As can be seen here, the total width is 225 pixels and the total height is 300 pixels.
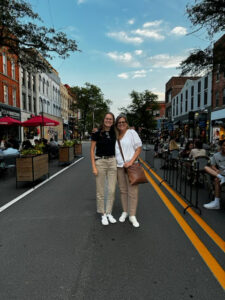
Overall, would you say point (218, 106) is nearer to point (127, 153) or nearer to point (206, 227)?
point (206, 227)

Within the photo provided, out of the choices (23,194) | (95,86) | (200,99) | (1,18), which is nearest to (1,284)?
(23,194)

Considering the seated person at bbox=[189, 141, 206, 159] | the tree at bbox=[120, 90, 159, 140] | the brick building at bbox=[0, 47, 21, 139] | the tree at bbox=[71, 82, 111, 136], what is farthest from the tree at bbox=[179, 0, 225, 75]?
the tree at bbox=[71, 82, 111, 136]

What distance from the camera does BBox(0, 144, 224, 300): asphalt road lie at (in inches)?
89.7

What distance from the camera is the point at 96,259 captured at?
9.36 ft

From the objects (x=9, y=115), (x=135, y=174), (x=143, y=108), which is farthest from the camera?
(x=143, y=108)

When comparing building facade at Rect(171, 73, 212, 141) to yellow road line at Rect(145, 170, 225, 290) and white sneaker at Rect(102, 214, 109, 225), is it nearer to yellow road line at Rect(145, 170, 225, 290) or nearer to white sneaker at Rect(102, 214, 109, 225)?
yellow road line at Rect(145, 170, 225, 290)

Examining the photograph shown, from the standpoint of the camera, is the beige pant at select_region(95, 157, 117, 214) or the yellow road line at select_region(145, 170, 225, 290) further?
the beige pant at select_region(95, 157, 117, 214)

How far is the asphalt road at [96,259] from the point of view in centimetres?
228

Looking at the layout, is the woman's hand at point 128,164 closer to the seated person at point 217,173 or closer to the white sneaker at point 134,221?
the white sneaker at point 134,221

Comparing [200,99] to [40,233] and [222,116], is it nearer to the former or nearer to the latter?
[222,116]

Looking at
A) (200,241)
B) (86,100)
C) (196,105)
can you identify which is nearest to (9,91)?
(196,105)

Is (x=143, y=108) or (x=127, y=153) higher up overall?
(x=143, y=108)

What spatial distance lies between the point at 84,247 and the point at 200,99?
35299mm

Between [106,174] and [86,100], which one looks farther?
[86,100]
